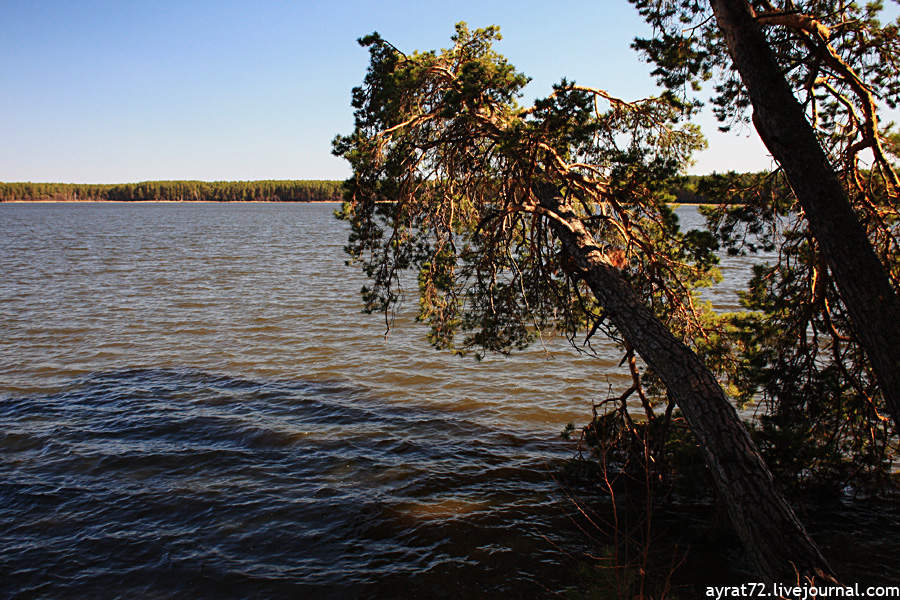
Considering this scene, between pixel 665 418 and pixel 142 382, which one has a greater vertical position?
pixel 665 418

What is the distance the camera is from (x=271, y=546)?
664 centimetres

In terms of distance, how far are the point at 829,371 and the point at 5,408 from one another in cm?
1347

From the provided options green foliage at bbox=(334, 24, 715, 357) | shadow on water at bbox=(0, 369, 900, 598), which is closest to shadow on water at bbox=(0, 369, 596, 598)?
shadow on water at bbox=(0, 369, 900, 598)

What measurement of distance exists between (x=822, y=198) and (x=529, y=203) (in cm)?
277

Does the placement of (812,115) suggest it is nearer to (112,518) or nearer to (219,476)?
(219,476)

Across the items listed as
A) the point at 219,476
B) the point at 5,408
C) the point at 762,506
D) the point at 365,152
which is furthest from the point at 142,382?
the point at 762,506

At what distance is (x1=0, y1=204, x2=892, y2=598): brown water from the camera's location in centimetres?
619

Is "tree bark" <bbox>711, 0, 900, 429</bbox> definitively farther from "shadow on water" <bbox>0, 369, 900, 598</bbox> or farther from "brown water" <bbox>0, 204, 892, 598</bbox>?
"brown water" <bbox>0, 204, 892, 598</bbox>

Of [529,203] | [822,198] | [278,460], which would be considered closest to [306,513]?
[278,460]

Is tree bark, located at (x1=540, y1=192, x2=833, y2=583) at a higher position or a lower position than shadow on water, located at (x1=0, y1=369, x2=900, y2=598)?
higher

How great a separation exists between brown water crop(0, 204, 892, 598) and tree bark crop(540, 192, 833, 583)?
2.26m

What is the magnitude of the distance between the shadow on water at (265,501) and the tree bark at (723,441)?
2.23 meters

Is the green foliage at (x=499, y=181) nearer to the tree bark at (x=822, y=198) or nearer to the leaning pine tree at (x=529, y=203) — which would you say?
the leaning pine tree at (x=529, y=203)

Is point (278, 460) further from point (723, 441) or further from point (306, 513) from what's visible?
point (723, 441)
